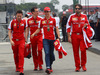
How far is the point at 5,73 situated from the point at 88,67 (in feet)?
8.66

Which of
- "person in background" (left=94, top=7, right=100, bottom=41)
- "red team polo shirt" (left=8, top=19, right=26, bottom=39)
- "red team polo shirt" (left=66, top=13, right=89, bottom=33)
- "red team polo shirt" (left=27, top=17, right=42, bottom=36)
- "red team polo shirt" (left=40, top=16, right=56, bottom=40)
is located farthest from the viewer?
"person in background" (left=94, top=7, right=100, bottom=41)

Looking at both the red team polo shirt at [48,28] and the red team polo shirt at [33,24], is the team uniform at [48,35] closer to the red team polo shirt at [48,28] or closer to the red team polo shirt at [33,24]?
the red team polo shirt at [48,28]

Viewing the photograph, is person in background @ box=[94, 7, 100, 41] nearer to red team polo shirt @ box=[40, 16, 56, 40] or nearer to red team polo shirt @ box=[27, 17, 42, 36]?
red team polo shirt @ box=[27, 17, 42, 36]

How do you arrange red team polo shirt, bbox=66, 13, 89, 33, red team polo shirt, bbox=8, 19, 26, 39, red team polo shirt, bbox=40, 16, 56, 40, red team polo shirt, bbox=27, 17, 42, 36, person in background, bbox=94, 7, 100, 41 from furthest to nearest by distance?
person in background, bbox=94, 7, 100, 41
red team polo shirt, bbox=27, 17, 42, 36
red team polo shirt, bbox=66, 13, 89, 33
red team polo shirt, bbox=8, 19, 26, 39
red team polo shirt, bbox=40, 16, 56, 40

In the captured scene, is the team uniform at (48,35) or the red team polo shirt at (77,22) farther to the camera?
the red team polo shirt at (77,22)

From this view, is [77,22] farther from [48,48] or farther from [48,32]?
[48,48]

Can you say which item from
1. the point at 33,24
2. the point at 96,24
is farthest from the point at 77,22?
the point at 96,24

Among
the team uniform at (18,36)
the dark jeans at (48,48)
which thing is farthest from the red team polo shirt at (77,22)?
the team uniform at (18,36)

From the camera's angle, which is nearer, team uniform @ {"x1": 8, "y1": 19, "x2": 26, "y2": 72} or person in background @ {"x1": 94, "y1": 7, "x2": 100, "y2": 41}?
team uniform @ {"x1": 8, "y1": 19, "x2": 26, "y2": 72}

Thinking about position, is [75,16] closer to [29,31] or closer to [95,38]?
[29,31]

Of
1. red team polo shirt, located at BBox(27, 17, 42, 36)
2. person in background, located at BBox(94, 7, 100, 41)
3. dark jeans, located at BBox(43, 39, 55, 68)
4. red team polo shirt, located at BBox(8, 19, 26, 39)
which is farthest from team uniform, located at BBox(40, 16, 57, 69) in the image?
person in background, located at BBox(94, 7, 100, 41)

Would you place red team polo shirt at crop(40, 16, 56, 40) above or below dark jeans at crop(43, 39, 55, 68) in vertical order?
above

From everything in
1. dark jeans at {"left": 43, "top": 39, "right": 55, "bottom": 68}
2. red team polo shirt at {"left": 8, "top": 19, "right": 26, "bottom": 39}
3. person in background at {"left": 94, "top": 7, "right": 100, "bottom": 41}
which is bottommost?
person in background at {"left": 94, "top": 7, "right": 100, "bottom": 41}

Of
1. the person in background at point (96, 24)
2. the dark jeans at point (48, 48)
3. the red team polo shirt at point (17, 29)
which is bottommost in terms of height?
the person in background at point (96, 24)
